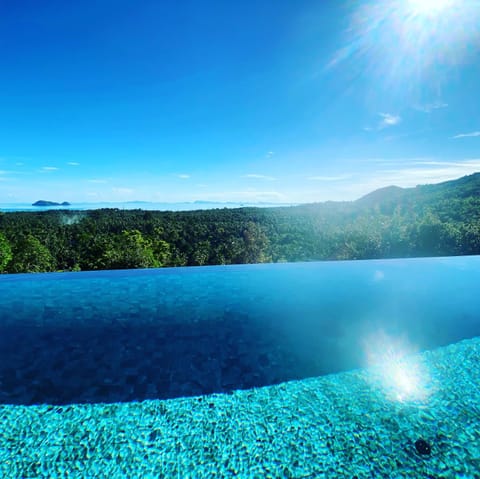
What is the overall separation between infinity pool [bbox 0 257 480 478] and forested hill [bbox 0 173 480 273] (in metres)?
4.47

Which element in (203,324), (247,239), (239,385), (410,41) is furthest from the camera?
(247,239)

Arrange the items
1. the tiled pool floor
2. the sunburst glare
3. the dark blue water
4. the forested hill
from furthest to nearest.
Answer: the forested hill, the sunburst glare, the dark blue water, the tiled pool floor

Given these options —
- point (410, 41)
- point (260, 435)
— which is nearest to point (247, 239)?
point (410, 41)

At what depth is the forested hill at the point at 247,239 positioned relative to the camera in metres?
10.6

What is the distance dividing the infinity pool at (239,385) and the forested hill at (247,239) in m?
4.47

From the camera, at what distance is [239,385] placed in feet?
11.4

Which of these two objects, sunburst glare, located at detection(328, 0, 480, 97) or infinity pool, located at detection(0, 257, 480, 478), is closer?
infinity pool, located at detection(0, 257, 480, 478)

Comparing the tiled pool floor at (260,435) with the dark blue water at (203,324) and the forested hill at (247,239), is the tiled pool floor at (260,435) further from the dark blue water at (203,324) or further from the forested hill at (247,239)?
the forested hill at (247,239)

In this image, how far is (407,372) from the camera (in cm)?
376

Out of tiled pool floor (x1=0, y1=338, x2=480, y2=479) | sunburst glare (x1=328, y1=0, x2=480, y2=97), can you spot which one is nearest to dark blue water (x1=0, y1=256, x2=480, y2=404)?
tiled pool floor (x1=0, y1=338, x2=480, y2=479)

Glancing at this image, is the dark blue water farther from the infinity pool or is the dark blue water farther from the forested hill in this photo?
the forested hill

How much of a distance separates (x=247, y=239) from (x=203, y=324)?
7.82m

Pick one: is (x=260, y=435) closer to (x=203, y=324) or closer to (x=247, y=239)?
(x=203, y=324)

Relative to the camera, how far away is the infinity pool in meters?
2.50
